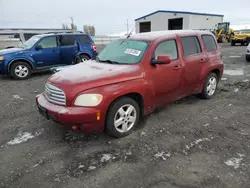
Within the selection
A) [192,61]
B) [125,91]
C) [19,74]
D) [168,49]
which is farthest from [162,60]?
[19,74]

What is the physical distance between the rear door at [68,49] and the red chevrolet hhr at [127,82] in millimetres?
4813

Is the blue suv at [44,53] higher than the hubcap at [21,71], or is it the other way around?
the blue suv at [44,53]

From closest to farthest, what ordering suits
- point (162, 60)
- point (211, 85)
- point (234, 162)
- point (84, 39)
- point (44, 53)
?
point (234, 162) < point (162, 60) < point (211, 85) < point (44, 53) < point (84, 39)

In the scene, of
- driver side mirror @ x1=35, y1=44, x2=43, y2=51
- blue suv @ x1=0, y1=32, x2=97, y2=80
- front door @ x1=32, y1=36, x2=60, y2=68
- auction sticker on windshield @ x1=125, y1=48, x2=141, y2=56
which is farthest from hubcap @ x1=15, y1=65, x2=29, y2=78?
auction sticker on windshield @ x1=125, y1=48, x2=141, y2=56

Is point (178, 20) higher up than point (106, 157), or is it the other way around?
point (178, 20)

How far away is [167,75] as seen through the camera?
4035 mm

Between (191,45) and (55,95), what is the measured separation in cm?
311

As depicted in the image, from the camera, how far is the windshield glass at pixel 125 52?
12.7ft

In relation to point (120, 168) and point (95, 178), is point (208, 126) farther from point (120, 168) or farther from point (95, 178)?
point (95, 178)

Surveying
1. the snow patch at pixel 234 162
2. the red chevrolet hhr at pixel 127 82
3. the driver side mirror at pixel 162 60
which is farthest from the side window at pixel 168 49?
the snow patch at pixel 234 162

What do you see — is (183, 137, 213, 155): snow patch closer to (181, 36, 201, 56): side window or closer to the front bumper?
the front bumper

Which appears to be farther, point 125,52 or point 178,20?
point 178,20

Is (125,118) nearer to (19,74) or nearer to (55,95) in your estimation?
(55,95)

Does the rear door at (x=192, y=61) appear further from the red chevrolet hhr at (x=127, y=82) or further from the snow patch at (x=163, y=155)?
the snow patch at (x=163, y=155)
